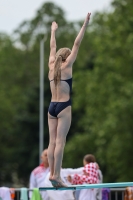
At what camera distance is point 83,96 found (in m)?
49.9

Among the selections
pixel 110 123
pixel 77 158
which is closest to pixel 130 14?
pixel 110 123

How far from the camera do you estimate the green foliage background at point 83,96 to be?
40438mm

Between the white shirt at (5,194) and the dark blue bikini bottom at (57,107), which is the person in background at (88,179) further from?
the dark blue bikini bottom at (57,107)

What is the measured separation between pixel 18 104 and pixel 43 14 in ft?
31.1

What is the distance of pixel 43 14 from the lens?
70.5 metres

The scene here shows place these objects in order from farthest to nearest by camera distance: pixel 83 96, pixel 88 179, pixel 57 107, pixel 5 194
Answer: pixel 83 96 < pixel 88 179 < pixel 5 194 < pixel 57 107

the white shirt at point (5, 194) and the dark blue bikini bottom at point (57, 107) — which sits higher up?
the dark blue bikini bottom at point (57, 107)

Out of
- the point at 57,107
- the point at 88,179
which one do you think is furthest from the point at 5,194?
the point at 57,107

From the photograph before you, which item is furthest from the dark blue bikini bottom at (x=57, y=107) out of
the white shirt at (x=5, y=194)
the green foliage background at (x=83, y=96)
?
the green foliage background at (x=83, y=96)

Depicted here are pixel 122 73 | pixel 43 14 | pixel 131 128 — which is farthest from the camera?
pixel 43 14

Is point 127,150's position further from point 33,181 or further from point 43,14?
point 43,14

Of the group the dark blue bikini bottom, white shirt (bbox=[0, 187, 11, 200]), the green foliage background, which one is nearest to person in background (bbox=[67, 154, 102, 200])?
white shirt (bbox=[0, 187, 11, 200])

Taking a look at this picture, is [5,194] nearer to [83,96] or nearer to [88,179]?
[88,179]

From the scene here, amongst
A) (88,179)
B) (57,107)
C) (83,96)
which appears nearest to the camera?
(57,107)
